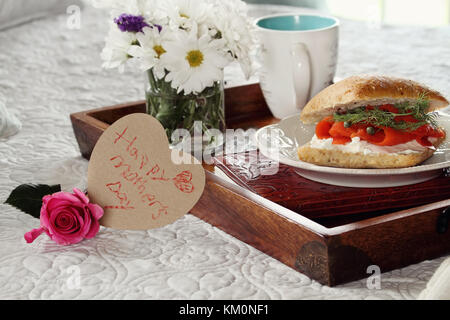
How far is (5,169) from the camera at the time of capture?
105 cm

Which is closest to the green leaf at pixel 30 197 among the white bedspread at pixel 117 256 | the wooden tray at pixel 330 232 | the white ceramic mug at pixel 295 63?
the white bedspread at pixel 117 256

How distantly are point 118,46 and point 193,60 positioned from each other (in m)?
0.11

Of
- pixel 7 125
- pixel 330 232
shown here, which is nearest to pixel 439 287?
pixel 330 232

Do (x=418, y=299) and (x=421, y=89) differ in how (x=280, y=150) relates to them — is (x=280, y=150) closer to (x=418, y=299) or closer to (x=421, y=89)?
(x=421, y=89)

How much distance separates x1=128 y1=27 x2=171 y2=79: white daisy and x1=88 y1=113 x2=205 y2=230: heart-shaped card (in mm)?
152

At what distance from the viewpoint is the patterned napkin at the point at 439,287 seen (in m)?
0.62

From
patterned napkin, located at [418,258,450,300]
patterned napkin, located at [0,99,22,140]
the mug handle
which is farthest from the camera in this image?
patterned napkin, located at [0,99,22,140]

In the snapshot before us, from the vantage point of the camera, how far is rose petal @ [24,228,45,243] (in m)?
0.79

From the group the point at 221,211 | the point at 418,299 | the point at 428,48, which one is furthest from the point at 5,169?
the point at 428,48

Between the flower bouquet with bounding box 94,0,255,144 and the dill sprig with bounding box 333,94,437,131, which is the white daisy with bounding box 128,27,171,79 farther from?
the dill sprig with bounding box 333,94,437,131

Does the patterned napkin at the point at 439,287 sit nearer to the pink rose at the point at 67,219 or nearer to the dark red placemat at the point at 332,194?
the dark red placemat at the point at 332,194

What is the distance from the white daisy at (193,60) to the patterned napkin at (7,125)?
15.5 inches

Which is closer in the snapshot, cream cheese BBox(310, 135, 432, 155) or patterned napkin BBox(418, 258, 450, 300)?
patterned napkin BBox(418, 258, 450, 300)

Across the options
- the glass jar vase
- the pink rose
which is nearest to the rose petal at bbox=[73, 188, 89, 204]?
the pink rose
